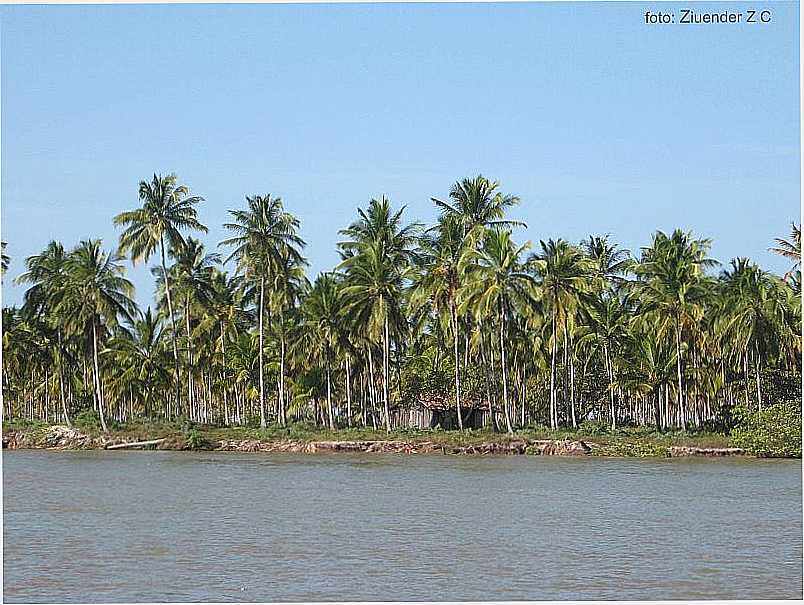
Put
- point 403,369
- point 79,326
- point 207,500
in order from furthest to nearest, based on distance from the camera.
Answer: point 403,369 < point 79,326 < point 207,500

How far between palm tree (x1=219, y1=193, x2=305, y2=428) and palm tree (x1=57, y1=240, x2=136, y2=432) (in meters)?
3.67

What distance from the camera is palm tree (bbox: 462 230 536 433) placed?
105ft

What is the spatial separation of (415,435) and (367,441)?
1.68 m

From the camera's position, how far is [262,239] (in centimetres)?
3662

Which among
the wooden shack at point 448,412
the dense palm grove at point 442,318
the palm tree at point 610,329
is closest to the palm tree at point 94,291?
the dense palm grove at point 442,318

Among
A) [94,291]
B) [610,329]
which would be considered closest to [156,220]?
[94,291]

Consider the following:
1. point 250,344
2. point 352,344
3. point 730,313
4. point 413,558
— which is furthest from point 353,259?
point 413,558

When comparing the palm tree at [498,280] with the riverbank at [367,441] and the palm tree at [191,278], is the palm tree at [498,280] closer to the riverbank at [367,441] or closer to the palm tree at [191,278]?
the riverbank at [367,441]

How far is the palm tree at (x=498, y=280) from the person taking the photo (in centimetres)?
3206

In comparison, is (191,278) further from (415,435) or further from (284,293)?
(415,435)

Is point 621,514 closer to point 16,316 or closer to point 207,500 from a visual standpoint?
point 207,500

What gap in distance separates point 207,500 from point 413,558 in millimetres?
7027

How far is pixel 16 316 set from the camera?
1631 inches

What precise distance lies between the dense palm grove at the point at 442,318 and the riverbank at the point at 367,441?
169cm
